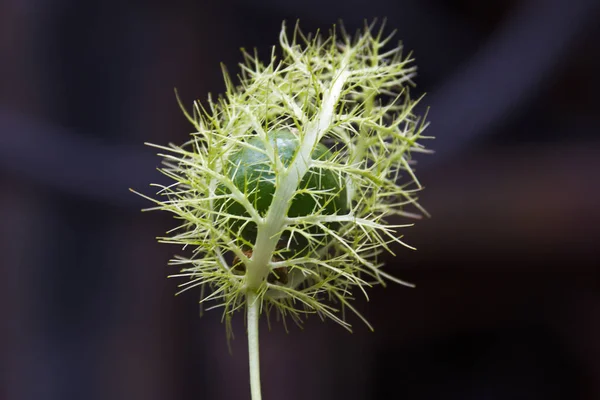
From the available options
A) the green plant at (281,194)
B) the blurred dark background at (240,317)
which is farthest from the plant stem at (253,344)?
the blurred dark background at (240,317)

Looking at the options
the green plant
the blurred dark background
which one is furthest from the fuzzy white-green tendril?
the blurred dark background

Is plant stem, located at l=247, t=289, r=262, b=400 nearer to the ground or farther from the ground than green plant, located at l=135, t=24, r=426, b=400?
nearer to the ground

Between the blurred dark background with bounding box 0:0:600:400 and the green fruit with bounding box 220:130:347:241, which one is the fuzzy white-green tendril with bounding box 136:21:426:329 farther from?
the blurred dark background with bounding box 0:0:600:400

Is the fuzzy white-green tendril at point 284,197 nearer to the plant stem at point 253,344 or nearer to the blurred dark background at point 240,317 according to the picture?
the plant stem at point 253,344

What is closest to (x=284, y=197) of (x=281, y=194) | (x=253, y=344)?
(x=281, y=194)

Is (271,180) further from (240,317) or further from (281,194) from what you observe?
(240,317)

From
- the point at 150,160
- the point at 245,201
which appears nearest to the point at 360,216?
the point at 245,201

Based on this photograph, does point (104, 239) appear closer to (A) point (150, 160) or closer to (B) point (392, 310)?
(A) point (150, 160)
